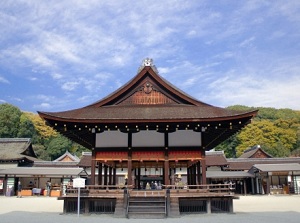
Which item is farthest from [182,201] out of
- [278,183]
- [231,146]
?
[231,146]

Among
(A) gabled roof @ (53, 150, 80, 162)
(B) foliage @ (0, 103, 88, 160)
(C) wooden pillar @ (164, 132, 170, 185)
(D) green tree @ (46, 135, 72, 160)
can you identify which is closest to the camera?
(C) wooden pillar @ (164, 132, 170, 185)

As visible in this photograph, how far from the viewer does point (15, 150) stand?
163 feet

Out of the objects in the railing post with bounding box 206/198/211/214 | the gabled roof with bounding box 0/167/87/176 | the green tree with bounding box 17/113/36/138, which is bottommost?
the railing post with bounding box 206/198/211/214

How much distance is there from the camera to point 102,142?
63.1 feet

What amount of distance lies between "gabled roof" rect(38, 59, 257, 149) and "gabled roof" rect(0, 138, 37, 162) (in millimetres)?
30139

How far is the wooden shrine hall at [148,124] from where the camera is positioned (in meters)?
17.7

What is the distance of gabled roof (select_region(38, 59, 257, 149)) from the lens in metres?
17.6

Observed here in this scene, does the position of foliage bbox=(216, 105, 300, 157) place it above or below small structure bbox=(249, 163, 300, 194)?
above

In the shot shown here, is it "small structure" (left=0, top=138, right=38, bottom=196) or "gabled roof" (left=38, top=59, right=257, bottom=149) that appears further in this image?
"small structure" (left=0, top=138, right=38, bottom=196)

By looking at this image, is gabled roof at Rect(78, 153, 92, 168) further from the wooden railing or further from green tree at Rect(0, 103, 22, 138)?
green tree at Rect(0, 103, 22, 138)

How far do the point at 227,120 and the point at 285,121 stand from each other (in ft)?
246

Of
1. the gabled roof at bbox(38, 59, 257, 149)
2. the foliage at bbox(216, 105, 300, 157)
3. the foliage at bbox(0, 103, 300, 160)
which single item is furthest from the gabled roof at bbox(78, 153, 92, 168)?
the foliage at bbox(216, 105, 300, 157)

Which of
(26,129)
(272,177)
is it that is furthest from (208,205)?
(26,129)

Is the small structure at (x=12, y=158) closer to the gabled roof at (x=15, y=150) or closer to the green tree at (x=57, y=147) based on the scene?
the gabled roof at (x=15, y=150)
